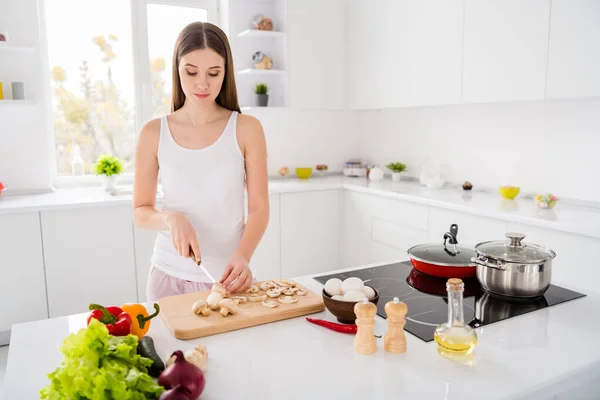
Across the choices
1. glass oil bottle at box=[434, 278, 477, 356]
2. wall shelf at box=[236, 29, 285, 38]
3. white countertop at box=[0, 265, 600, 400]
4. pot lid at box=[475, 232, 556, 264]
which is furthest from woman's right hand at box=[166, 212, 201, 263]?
wall shelf at box=[236, 29, 285, 38]

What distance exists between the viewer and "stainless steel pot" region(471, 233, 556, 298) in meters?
1.25

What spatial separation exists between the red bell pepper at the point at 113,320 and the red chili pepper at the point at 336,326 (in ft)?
1.37

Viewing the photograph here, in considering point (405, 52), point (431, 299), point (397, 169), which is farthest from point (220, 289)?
point (397, 169)

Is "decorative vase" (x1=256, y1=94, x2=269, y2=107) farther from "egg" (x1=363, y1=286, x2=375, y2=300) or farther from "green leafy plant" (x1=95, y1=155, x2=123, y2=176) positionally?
"egg" (x1=363, y1=286, x2=375, y2=300)

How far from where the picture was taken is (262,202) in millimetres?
1687

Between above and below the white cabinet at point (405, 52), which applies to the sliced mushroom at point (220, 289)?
below

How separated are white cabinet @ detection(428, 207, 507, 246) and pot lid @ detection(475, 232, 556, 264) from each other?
3.63ft

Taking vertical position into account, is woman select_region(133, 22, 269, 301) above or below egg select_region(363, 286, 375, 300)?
above

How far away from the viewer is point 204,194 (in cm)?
165

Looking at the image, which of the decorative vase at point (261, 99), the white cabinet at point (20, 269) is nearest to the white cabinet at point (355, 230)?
the decorative vase at point (261, 99)

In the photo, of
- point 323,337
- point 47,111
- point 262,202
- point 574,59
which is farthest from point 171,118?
point 47,111

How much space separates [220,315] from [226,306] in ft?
0.09

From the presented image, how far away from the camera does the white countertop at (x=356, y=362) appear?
89 cm

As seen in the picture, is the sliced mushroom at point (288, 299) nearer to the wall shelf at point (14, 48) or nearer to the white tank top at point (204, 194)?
the white tank top at point (204, 194)
